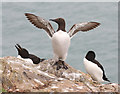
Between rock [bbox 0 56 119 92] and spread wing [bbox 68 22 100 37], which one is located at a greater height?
spread wing [bbox 68 22 100 37]

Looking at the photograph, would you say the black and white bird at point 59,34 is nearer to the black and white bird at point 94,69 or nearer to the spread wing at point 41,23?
the spread wing at point 41,23

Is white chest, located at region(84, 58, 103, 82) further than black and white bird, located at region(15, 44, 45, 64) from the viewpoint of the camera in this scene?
No

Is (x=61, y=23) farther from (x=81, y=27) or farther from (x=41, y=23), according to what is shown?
(x=81, y=27)

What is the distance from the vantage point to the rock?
7.67 meters

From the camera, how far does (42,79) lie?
8.14 metres

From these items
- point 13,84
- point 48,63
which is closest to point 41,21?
point 48,63

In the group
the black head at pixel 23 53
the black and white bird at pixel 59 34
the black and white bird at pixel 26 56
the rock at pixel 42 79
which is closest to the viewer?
the rock at pixel 42 79

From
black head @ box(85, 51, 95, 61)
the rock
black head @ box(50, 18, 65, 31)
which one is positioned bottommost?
the rock

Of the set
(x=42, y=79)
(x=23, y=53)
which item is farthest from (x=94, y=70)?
Answer: (x=23, y=53)

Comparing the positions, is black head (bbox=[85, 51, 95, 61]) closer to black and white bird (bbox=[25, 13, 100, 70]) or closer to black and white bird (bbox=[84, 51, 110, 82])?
black and white bird (bbox=[84, 51, 110, 82])

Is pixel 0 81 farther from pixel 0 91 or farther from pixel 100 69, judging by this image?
pixel 100 69

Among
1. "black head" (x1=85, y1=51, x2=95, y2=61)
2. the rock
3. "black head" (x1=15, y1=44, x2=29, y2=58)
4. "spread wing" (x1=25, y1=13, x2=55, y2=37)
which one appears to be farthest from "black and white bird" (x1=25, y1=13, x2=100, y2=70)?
"black head" (x1=15, y1=44, x2=29, y2=58)

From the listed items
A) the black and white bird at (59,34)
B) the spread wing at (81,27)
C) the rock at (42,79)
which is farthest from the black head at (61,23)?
the rock at (42,79)

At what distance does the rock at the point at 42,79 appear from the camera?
7668 mm
